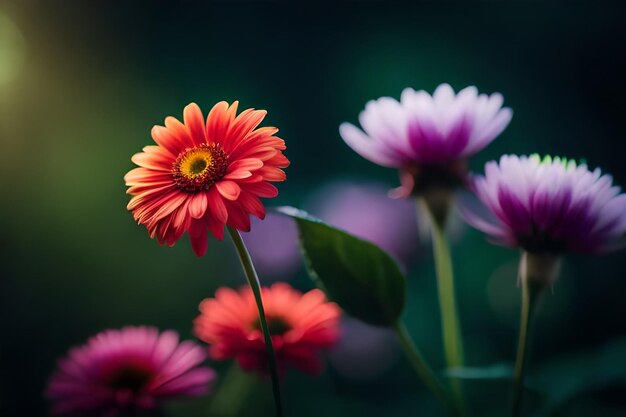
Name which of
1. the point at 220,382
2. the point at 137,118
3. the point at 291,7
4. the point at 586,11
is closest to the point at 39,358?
the point at 220,382

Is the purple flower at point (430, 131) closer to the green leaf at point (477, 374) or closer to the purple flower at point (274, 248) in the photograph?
the green leaf at point (477, 374)

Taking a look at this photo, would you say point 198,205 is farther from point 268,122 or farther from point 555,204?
point 268,122

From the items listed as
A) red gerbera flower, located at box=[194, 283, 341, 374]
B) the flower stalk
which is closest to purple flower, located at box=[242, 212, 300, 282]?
red gerbera flower, located at box=[194, 283, 341, 374]

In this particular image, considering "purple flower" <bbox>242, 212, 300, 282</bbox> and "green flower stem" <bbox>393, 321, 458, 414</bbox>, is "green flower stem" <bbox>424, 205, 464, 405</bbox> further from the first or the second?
"purple flower" <bbox>242, 212, 300, 282</bbox>

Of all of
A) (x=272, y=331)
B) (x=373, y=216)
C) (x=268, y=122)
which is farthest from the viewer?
(x=268, y=122)

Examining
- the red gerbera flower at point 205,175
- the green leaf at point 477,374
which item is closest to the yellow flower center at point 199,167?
the red gerbera flower at point 205,175

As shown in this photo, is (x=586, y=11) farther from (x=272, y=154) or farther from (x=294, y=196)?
(x=272, y=154)

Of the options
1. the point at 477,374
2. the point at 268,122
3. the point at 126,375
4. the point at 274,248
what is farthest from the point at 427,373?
the point at 268,122
